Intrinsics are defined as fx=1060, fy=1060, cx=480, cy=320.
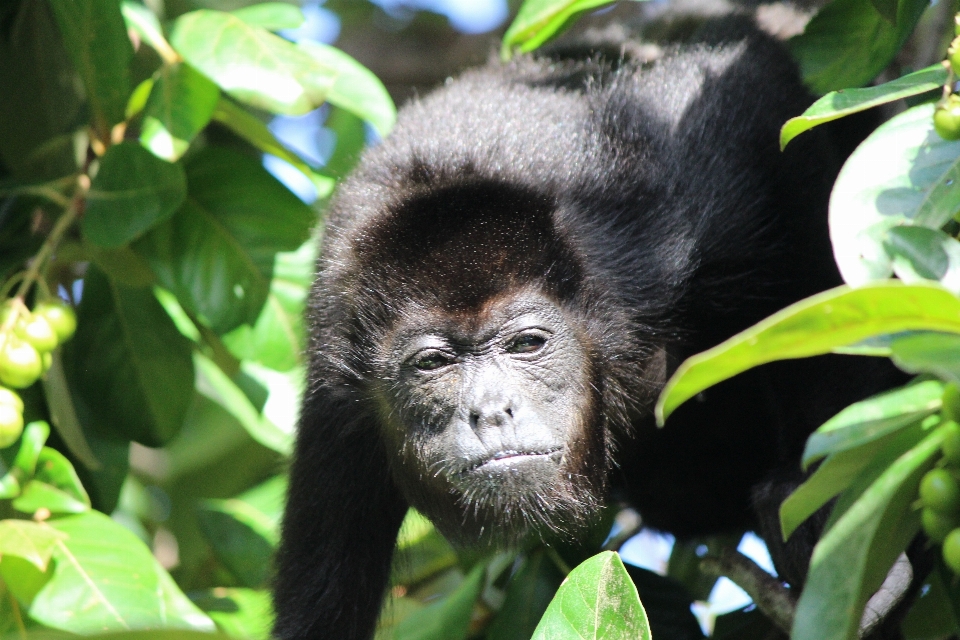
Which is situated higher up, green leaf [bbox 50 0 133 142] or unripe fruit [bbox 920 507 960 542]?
unripe fruit [bbox 920 507 960 542]

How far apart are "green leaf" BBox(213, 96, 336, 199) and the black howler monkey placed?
0.18 m

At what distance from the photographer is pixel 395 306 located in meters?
2.81

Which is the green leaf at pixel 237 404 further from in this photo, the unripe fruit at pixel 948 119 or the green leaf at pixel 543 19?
the unripe fruit at pixel 948 119

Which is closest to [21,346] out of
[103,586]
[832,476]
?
[103,586]

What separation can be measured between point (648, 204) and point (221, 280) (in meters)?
1.20

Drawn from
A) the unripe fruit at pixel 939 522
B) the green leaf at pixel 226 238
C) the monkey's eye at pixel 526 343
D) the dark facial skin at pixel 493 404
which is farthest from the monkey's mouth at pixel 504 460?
the unripe fruit at pixel 939 522

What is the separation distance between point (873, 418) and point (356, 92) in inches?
74.9

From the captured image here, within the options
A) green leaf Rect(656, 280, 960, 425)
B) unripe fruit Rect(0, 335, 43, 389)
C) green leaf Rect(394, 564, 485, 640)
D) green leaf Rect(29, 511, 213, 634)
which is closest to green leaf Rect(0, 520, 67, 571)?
green leaf Rect(29, 511, 213, 634)

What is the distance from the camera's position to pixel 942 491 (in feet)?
4.39

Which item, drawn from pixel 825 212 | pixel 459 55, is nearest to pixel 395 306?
pixel 825 212

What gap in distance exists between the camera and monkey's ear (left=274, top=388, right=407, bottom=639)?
286 cm

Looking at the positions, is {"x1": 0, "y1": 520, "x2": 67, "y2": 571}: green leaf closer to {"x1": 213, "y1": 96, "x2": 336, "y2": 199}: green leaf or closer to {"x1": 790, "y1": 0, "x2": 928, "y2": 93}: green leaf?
{"x1": 213, "y1": 96, "x2": 336, "y2": 199}: green leaf

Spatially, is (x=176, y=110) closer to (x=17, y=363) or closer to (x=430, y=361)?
(x=17, y=363)

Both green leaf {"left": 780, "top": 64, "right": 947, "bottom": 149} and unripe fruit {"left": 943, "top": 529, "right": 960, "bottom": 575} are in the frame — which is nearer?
unripe fruit {"left": 943, "top": 529, "right": 960, "bottom": 575}
